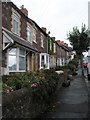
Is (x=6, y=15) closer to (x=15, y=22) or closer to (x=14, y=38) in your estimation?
(x=14, y=38)

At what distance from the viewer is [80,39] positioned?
22641mm

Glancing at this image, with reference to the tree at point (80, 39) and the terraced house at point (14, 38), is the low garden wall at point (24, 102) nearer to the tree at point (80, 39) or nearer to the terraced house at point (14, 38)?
the terraced house at point (14, 38)

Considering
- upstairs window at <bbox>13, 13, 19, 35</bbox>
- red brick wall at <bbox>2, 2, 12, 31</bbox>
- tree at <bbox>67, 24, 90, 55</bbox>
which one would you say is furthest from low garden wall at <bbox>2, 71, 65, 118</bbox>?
tree at <bbox>67, 24, 90, 55</bbox>

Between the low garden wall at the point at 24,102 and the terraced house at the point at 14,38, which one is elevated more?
the terraced house at the point at 14,38

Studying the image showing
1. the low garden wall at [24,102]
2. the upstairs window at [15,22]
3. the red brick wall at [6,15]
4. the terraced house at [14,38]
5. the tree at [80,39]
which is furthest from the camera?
the tree at [80,39]

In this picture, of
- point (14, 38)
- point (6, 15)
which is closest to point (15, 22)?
point (6, 15)

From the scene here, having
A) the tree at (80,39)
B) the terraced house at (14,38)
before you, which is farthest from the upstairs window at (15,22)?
the tree at (80,39)

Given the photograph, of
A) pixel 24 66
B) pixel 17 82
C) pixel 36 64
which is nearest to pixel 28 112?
pixel 17 82

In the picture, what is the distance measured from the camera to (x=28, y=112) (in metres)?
4.75

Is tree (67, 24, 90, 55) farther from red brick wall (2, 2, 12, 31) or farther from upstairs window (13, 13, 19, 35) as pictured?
red brick wall (2, 2, 12, 31)

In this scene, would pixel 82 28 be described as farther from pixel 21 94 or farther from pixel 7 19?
pixel 21 94

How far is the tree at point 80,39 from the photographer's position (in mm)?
22375

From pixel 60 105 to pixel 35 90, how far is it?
2441 mm

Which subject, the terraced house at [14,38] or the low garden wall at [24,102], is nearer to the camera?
the low garden wall at [24,102]
